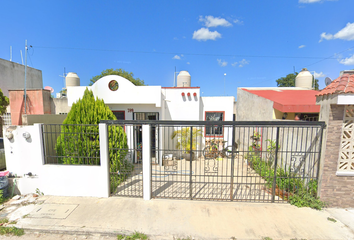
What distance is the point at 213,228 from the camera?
3656 mm

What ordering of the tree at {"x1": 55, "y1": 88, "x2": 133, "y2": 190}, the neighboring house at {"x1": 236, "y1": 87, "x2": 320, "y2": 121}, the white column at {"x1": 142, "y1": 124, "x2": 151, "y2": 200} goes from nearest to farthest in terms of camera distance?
the white column at {"x1": 142, "y1": 124, "x2": 151, "y2": 200} → the tree at {"x1": 55, "y1": 88, "x2": 133, "y2": 190} → the neighboring house at {"x1": 236, "y1": 87, "x2": 320, "y2": 121}

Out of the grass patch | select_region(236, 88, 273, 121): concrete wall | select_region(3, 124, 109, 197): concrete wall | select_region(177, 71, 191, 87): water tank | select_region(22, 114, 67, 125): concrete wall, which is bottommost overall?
the grass patch

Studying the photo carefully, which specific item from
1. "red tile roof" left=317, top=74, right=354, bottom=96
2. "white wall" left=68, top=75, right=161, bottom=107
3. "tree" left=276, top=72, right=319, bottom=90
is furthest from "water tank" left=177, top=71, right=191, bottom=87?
"tree" left=276, top=72, right=319, bottom=90

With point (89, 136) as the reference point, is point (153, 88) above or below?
above

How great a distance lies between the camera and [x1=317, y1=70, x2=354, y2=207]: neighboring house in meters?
4.04

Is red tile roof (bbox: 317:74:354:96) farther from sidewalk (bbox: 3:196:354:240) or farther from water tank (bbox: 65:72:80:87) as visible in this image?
water tank (bbox: 65:72:80:87)

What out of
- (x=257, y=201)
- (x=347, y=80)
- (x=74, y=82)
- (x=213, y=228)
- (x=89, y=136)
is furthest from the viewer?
(x=74, y=82)

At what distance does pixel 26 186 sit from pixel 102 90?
16.0 feet

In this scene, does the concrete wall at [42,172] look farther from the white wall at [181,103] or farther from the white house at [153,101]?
the white wall at [181,103]

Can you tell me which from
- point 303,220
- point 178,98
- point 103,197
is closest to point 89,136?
point 103,197

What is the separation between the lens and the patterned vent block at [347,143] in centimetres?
408

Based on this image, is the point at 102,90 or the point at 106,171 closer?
the point at 106,171

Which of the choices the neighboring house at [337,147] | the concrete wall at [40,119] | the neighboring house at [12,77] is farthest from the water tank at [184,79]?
the neighboring house at [12,77]

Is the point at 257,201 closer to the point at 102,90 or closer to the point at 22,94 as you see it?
the point at 102,90
